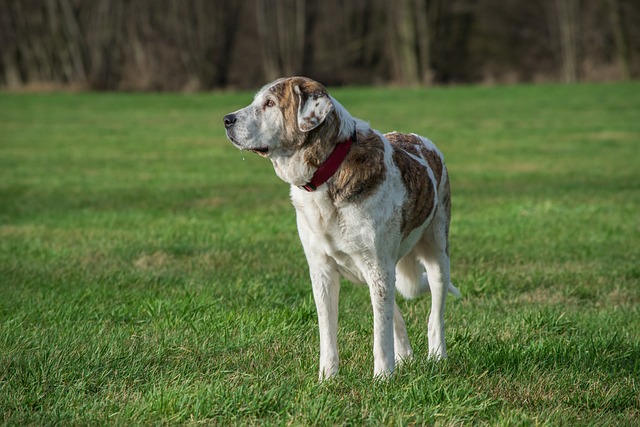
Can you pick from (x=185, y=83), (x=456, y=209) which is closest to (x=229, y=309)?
(x=456, y=209)

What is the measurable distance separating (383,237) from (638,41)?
47201 mm

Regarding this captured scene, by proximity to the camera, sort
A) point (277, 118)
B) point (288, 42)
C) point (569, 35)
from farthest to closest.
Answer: point (288, 42) → point (569, 35) → point (277, 118)

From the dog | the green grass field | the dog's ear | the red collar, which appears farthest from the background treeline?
the dog's ear

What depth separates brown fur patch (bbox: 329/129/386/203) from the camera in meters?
4.92

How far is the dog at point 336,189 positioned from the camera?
15.9 feet

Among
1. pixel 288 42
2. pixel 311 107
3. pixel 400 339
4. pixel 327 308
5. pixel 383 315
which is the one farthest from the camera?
pixel 288 42

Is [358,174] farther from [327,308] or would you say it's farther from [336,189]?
[327,308]

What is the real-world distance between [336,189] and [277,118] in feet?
1.58

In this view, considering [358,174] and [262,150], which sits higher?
[262,150]

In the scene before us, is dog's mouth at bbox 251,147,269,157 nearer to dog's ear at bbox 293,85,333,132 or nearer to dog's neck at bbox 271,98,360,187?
dog's neck at bbox 271,98,360,187

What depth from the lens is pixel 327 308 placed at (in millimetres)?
5188

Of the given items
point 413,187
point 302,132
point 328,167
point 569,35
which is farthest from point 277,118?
point 569,35

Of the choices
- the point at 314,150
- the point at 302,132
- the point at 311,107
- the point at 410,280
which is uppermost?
the point at 311,107

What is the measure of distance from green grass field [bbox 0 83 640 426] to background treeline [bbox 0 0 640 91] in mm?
32970
